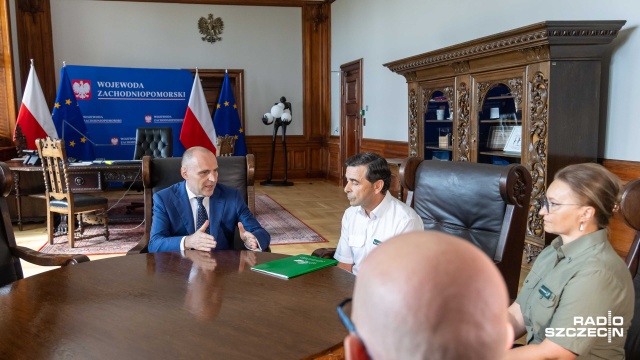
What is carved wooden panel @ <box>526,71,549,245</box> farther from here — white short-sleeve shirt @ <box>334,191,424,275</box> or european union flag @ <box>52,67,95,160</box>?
european union flag @ <box>52,67,95,160</box>

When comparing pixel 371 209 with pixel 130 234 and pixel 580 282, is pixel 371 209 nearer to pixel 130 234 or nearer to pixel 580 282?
pixel 580 282

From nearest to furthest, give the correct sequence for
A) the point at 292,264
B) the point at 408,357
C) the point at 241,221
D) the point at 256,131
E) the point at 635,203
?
the point at 408,357
the point at 635,203
the point at 292,264
the point at 241,221
the point at 256,131

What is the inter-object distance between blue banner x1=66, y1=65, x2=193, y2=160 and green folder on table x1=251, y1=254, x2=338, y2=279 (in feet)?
20.0

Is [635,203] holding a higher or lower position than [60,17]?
lower

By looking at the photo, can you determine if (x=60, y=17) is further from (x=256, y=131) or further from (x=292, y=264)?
(x=292, y=264)

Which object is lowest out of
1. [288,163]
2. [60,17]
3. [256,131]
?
[288,163]

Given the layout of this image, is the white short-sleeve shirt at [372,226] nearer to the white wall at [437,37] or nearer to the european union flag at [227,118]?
the white wall at [437,37]

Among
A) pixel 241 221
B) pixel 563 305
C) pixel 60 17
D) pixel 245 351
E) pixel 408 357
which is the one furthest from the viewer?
pixel 60 17

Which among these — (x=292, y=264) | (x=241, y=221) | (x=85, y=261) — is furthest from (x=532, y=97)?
(x=85, y=261)

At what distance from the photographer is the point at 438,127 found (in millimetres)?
4941

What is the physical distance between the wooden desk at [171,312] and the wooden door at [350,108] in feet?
20.9

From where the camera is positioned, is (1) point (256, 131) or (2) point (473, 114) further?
(1) point (256, 131)

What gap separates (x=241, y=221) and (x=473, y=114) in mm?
2549

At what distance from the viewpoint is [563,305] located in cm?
131
